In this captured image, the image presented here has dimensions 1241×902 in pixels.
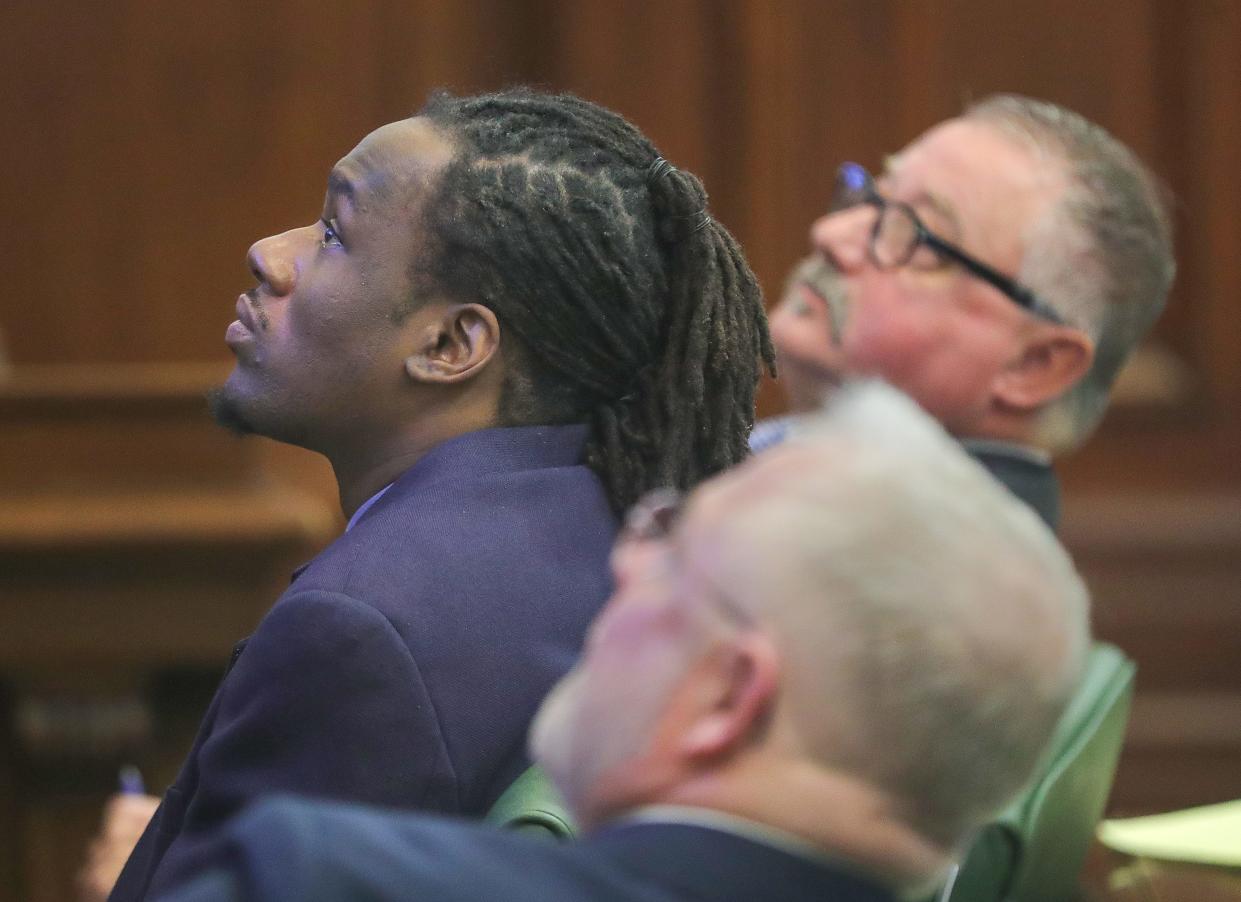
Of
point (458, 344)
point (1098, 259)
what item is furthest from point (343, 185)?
point (1098, 259)

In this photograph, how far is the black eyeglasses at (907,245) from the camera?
1924 mm

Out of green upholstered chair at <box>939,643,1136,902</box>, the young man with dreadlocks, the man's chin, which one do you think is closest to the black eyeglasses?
green upholstered chair at <box>939,643,1136,902</box>

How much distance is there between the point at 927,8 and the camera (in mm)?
3041

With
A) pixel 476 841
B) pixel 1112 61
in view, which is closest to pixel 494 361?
pixel 476 841

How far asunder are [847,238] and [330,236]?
2.72 ft

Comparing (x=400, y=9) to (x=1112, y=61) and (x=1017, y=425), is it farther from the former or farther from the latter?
(x=1017, y=425)

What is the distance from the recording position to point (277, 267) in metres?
1.35

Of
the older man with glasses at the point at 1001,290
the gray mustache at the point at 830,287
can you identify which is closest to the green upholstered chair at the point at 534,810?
the older man with glasses at the point at 1001,290

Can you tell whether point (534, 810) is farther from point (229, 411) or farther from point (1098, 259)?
point (1098, 259)

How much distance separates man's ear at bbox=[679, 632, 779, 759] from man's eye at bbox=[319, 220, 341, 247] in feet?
2.24

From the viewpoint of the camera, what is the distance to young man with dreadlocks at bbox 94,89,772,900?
3.96 feet

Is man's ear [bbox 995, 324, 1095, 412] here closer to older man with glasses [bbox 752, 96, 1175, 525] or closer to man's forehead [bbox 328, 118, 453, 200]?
older man with glasses [bbox 752, 96, 1175, 525]

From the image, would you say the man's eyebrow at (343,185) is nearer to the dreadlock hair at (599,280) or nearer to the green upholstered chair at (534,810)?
the dreadlock hair at (599,280)

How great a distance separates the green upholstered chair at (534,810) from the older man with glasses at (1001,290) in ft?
2.66
